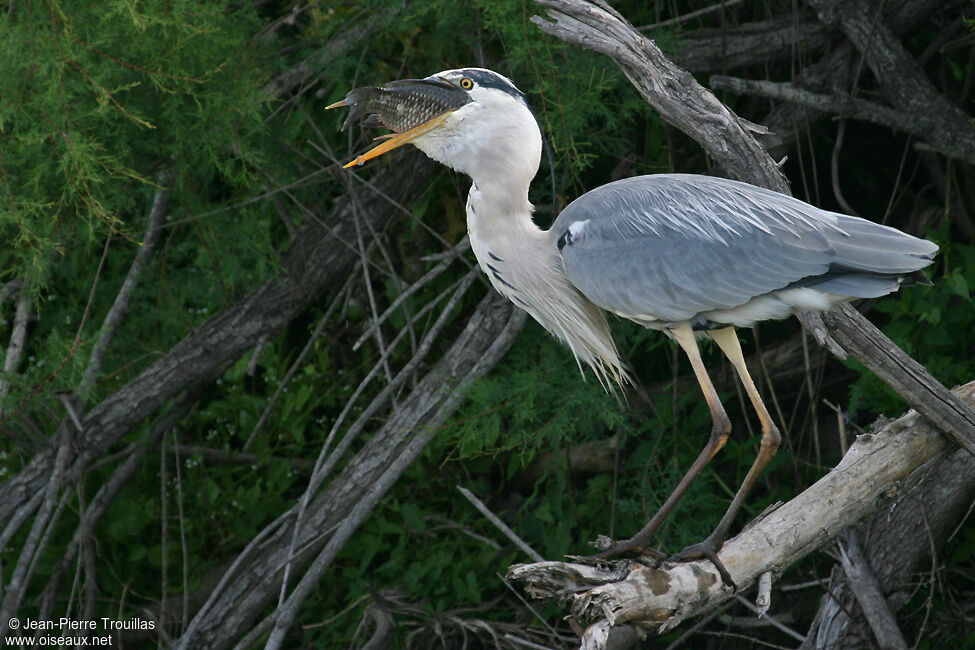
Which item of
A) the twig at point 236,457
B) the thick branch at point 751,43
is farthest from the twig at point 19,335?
the thick branch at point 751,43

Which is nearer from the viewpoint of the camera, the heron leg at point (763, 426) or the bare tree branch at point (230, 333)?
the heron leg at point (763, 426)

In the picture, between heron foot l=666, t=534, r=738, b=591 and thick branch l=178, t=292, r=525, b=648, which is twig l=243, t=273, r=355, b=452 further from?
heron foot l=666, t=534, r=738, b=591

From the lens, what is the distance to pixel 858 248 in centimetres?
227

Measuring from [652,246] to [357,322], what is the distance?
87.2 inches

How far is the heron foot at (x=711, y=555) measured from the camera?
2.22m

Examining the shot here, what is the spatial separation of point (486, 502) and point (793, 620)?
125 cm

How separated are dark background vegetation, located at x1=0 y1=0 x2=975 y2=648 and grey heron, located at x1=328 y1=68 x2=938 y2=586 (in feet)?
1.78

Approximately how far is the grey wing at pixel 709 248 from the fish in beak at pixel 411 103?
417 millimetres

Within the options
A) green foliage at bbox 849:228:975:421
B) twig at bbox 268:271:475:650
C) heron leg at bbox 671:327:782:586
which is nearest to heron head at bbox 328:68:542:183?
heron leg at bbox 671:327:782:586

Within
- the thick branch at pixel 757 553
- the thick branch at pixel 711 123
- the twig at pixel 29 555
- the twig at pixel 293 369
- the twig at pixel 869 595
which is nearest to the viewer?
the thick branch at pixel 757 553

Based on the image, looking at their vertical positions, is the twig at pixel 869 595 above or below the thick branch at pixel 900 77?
below

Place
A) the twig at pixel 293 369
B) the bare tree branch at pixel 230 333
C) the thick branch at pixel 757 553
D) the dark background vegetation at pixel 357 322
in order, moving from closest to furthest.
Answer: the thick branch at pixel 757 553, the dark background vegetation at pixel 357 322, the bare tree branch at pixel 230 333, the twig at pixel 293 369

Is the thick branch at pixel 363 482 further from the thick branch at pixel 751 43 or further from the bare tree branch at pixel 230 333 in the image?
the thick branch at pixel 751 43

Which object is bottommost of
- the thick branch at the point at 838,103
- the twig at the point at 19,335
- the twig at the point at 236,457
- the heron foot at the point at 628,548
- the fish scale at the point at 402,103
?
the twig at the point at 236,457
